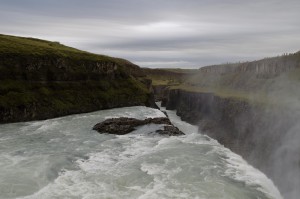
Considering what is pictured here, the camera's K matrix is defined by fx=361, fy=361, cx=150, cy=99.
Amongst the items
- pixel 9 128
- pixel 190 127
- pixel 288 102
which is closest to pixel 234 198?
pixel 288 102

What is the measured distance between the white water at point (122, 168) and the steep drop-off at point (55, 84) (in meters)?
15.1

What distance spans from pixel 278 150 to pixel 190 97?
60.8 m

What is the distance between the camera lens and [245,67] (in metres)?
103

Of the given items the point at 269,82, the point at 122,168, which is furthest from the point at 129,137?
the point at 269,82

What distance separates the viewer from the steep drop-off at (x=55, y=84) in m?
63.3

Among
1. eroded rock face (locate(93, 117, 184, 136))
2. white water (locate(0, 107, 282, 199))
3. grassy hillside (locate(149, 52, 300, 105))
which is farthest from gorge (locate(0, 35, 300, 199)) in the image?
grassy hillside (locate(149, 52, 300, 105))

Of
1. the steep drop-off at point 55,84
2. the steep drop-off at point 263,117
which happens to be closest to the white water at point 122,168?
the steep drop-off at point 263,117

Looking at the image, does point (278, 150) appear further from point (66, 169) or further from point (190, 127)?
point (190, 127)

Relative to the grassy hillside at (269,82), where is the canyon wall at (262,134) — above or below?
below

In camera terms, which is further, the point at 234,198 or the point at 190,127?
the point at 190,127

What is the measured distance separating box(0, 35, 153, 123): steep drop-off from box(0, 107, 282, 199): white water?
15147mm

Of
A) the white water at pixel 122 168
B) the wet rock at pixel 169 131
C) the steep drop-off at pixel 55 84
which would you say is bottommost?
the white water at pixel 122 168

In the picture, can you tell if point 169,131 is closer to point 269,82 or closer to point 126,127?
point 126,127

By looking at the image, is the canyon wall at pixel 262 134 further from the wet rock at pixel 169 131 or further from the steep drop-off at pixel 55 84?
the steep drop-off at pixel 55 84
